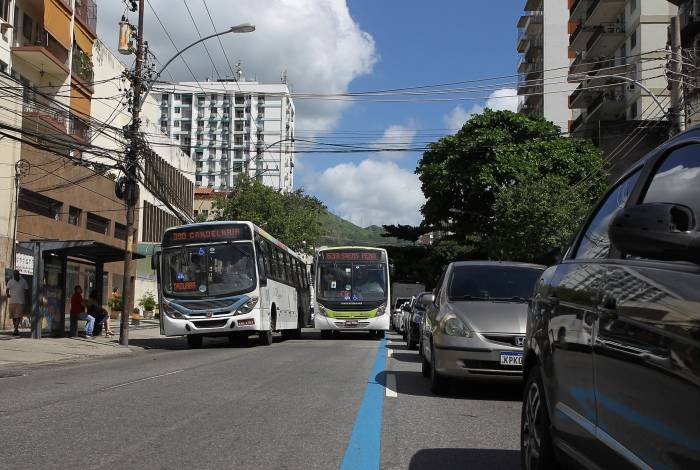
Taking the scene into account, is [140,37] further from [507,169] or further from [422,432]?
[507,169]

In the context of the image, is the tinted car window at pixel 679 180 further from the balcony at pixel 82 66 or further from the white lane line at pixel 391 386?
the balcony at pixel 82 66

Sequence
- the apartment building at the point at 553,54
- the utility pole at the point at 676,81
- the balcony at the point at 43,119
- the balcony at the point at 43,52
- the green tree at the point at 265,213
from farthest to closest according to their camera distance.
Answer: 1. the apartment building at the point at 553,54
2. the green tree at the point at 265,213
3. the balcony at the point at 43,52
4. the balcony at the point at 43,119
5. the utility pole at the point at 676,81

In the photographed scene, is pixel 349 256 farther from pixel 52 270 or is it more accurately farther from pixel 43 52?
pixel 43 52

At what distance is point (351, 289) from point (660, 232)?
878 inches

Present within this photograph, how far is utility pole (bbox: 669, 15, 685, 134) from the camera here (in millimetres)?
17656

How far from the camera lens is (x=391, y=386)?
964 centimetres

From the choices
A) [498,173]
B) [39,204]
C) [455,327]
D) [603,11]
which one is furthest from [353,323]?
[603,11]

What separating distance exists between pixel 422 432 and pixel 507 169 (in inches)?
1360

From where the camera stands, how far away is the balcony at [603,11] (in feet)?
147

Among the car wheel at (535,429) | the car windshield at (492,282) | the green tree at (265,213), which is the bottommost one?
the car wheel at (535,429)

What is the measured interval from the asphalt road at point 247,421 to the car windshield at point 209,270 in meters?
6.96

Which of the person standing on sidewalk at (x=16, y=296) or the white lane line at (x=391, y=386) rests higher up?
the person standing on sidewalk at (x=16, y=296)

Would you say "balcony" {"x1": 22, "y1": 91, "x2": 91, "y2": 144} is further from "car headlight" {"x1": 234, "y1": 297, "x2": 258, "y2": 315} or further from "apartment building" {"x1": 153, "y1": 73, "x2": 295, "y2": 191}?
"apartment building" {"x1": 153, "y1": 73, "x2": 295, "y2": 191}

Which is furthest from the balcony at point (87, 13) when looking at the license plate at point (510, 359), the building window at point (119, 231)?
the license plate at point (510, 359)
